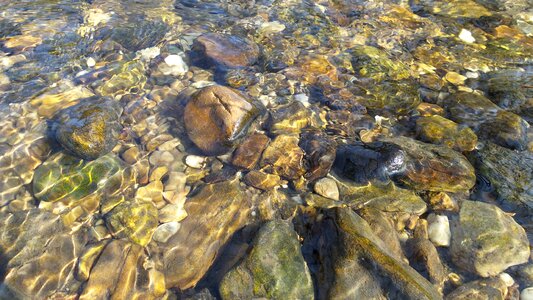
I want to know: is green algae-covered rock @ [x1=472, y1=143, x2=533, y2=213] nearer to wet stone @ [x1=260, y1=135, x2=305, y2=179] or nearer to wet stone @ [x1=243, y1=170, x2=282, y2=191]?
wet stone @ [x1=260, y1=135, x2=305, y2=179]

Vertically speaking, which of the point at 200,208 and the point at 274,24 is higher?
the point at 274,24

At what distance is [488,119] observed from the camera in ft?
20.1

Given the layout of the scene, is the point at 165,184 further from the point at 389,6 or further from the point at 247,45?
the point at 389,6

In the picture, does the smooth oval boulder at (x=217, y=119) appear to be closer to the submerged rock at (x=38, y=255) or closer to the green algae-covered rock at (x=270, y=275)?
the green algae-covered rock at (x=270, y=275)

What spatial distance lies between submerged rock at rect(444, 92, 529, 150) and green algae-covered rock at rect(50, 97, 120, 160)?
566 centimetres

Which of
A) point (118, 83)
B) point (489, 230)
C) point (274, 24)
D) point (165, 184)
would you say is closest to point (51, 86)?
point (118, 83)

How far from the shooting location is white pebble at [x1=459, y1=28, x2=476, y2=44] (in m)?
8.62

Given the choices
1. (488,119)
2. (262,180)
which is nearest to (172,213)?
(262,180)

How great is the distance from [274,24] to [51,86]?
487 centimetres

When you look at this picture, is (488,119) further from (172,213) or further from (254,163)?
(172,213)

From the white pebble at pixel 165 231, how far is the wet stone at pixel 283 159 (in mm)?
1479

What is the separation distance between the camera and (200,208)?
4781mm

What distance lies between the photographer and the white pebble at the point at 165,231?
4.53m

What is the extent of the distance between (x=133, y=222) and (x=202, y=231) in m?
0.88
